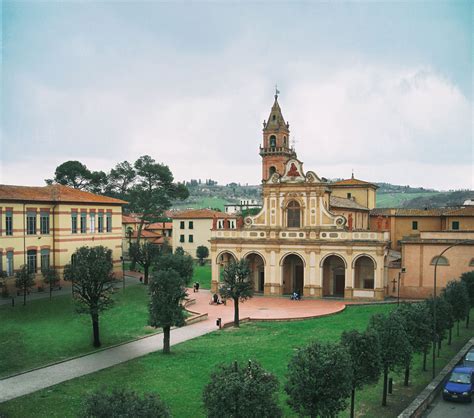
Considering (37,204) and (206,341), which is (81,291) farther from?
(37,204)

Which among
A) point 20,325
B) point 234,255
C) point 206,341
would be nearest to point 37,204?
point 20,325

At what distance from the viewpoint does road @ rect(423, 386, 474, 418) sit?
19562mm

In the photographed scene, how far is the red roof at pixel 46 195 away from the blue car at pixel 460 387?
35.6m

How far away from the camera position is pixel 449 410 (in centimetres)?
2016

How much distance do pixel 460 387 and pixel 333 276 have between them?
3042cm

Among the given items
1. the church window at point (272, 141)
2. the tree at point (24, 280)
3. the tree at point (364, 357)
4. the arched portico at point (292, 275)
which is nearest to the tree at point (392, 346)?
the tree at point (364, 357)

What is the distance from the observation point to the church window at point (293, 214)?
50.6m

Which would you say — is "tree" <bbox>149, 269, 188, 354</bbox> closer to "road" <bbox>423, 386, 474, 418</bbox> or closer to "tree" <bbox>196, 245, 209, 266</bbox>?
"road" <bbox>423, 386, 474, 418</bbox>

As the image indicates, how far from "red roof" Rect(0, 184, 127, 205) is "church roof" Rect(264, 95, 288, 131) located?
21693 millimetres

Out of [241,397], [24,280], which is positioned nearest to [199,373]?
[241,397]

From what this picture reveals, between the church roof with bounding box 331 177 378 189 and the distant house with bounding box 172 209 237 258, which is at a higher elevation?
the church roof with bounding box 331 177 378 189

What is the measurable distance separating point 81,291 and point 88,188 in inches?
1970

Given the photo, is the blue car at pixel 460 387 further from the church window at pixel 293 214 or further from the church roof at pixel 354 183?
the church roof at pixel 354 183

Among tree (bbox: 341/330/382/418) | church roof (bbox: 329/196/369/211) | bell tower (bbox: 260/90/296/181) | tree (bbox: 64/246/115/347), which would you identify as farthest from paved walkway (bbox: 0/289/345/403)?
bell tower (bbox: 260/90/296/181)
